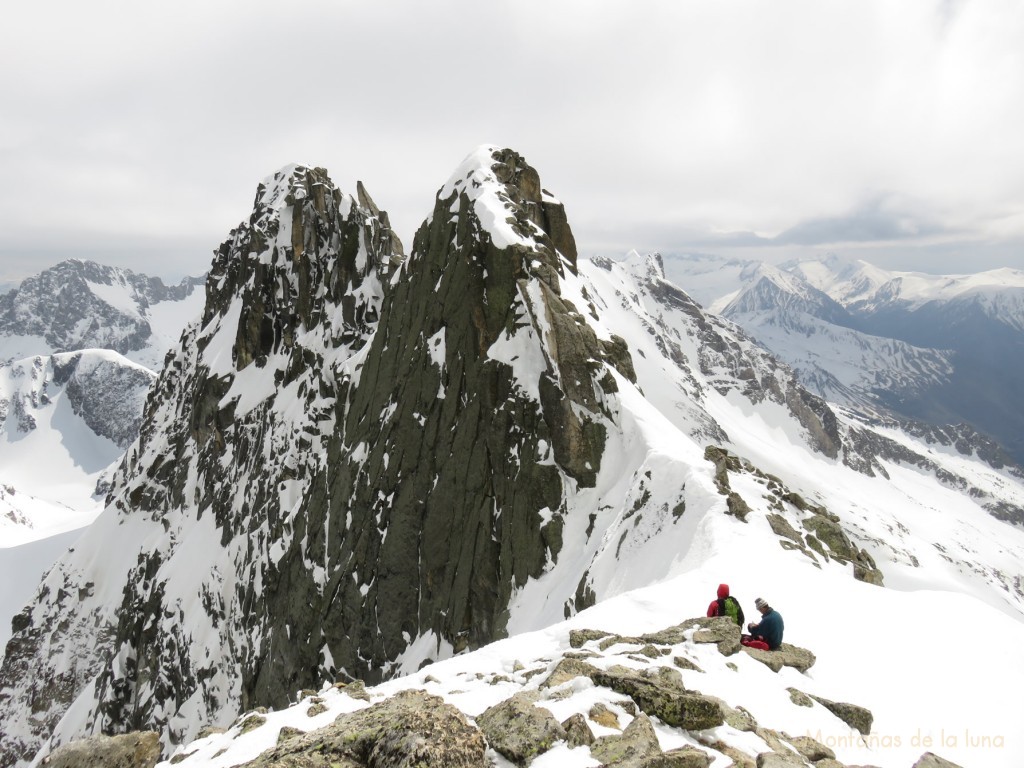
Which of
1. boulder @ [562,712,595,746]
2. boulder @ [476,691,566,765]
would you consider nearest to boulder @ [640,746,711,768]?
boulder @ [562,712,595,746]

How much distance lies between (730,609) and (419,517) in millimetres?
27579

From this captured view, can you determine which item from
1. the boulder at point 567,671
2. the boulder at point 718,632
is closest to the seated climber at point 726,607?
the boulder at point 718,632

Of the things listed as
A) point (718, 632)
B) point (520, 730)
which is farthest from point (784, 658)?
point (520, 730)

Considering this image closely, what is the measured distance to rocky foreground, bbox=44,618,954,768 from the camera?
7641 millimetres

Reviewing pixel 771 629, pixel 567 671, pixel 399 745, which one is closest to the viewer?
pixel 399 745

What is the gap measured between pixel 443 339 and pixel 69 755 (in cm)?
3306

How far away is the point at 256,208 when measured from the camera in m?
87.8

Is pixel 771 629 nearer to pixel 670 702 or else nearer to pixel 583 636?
pixel 583 636

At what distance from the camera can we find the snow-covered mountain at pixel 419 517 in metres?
17.2

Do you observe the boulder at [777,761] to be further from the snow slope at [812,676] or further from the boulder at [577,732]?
the boulder at [577,732]

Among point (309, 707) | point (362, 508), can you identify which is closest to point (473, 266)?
point (362, 508)

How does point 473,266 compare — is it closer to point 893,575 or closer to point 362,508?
point 362,508

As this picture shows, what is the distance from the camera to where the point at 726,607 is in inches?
571

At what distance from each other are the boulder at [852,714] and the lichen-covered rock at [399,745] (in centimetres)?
791
